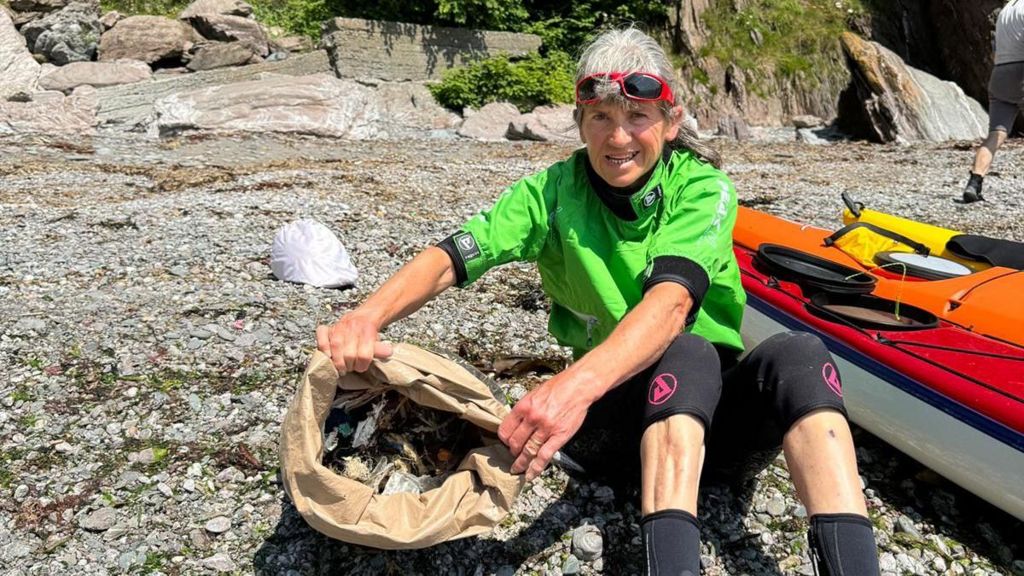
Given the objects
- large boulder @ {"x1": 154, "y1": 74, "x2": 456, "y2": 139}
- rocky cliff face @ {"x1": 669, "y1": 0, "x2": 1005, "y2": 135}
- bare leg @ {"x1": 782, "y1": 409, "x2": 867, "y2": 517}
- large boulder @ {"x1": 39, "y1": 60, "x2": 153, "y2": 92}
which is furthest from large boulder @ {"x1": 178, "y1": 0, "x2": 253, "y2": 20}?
bare leg @ {"x1": 782, "y1": 409, "x2": 867, "y2": 517}

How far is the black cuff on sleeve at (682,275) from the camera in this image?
92.9 inches

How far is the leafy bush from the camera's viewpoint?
1730cm

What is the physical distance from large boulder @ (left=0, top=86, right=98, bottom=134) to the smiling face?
13.1 m

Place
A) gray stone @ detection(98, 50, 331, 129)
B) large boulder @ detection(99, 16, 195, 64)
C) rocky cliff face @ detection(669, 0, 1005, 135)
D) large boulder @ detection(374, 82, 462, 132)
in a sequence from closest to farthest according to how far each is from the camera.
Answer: gray stone @ detection(98, 50, 331, 129), large boulder @ detection(374, 82, 462, 132), large boulder @ detection(99, 16, 195, 64), rocky cliff face @ detection(669, 0, 1005, 135)

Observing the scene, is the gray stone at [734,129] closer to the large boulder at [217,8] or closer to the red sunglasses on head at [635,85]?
the large boulder at [217,8]

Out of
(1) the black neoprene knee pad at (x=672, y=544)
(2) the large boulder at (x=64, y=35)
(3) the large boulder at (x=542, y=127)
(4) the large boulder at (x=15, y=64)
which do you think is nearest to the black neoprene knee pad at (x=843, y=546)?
(1) the black neoprene knee pad at (x=672, y=544)

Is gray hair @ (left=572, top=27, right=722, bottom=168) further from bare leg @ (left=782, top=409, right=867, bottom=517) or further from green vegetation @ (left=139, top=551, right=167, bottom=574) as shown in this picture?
green vegetation @ (left=139, top=551, right=167, bottom=574)

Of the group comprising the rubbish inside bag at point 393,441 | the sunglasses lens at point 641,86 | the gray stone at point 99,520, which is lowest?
the gray stone at point 99,520

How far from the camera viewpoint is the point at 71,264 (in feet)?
18.6

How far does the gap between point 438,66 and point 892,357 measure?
16986mm

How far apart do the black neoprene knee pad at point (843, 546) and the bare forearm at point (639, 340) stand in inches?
27.2

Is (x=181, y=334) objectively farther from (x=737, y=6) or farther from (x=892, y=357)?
(x=737, y=6)

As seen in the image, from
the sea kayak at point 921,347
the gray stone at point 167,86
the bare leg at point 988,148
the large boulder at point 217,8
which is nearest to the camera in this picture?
the sea kayak at point 921,347

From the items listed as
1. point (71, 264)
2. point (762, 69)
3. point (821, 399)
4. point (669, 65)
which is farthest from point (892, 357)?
point (762, 69)
